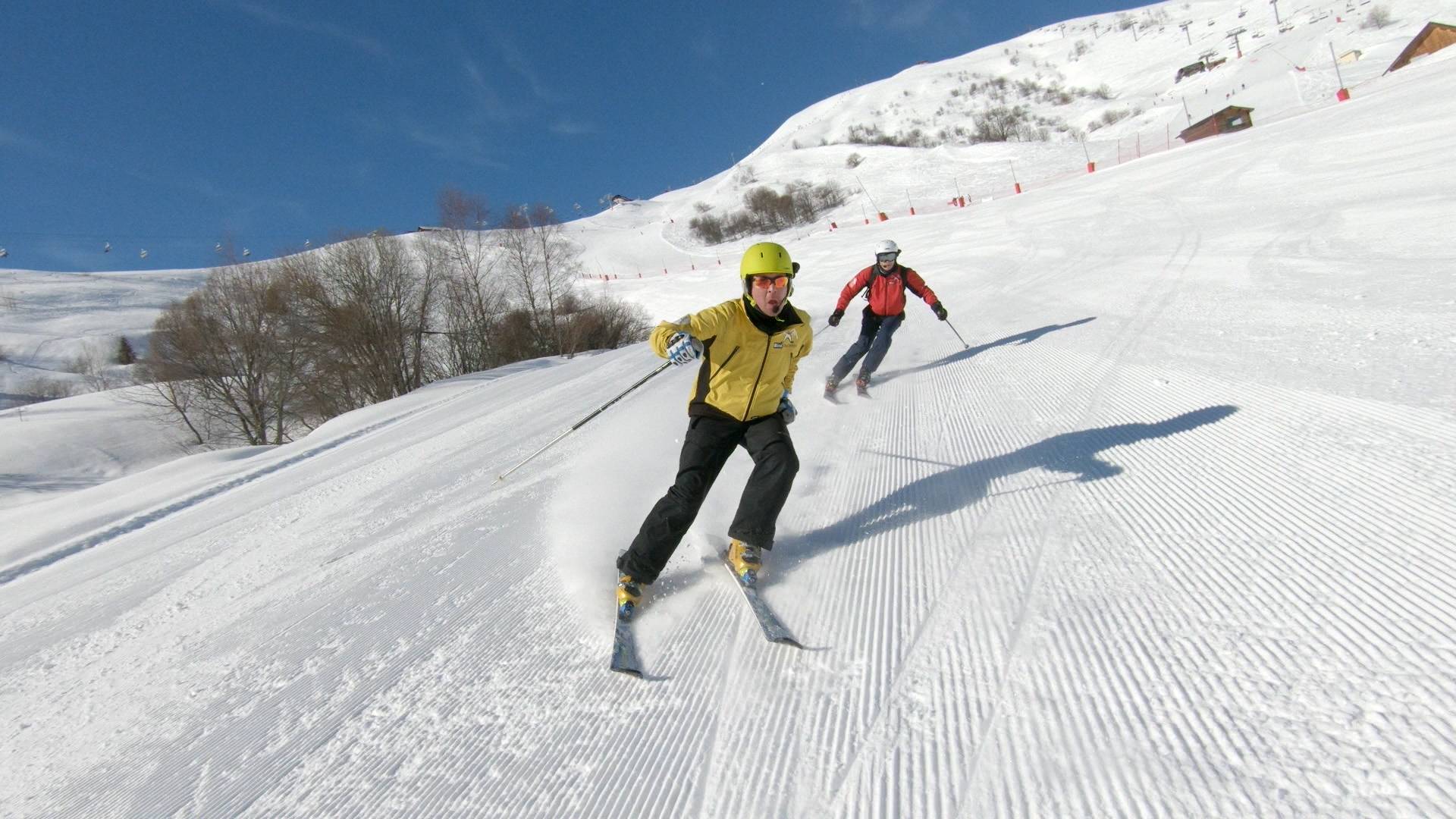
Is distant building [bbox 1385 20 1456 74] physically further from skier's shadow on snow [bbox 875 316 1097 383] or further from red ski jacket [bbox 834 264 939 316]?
red ski jacket [bbox 834 264 939 316]

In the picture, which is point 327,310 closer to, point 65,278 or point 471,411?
point 471,411

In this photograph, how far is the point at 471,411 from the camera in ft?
34.4

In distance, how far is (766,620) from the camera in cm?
241

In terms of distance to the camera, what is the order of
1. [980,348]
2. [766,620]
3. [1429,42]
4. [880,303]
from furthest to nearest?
[1429,42] < [980,348] < [880,303] < [766,620]

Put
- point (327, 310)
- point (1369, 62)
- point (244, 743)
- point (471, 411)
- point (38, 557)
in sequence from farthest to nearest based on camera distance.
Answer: point (1369, 62), point (327, 310), point (471, 411), point (38, 557), point (244, 743)

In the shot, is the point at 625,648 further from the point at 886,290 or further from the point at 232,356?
the point at 232,356

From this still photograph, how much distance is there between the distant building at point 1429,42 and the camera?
3334 centimetres

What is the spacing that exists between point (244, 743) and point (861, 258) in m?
23.2

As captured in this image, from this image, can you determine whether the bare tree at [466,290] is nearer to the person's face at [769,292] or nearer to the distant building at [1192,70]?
the person's face at [769,292]

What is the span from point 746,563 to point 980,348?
211 inches

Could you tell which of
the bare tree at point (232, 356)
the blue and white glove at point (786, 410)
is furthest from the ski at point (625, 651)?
the bare tree at point (232, 356)

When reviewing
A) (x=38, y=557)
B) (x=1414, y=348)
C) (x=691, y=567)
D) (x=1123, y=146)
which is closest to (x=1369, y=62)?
(x=1123, y=146)

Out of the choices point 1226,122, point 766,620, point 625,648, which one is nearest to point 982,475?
point 766,620

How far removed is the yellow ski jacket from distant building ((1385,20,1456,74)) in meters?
47.6
